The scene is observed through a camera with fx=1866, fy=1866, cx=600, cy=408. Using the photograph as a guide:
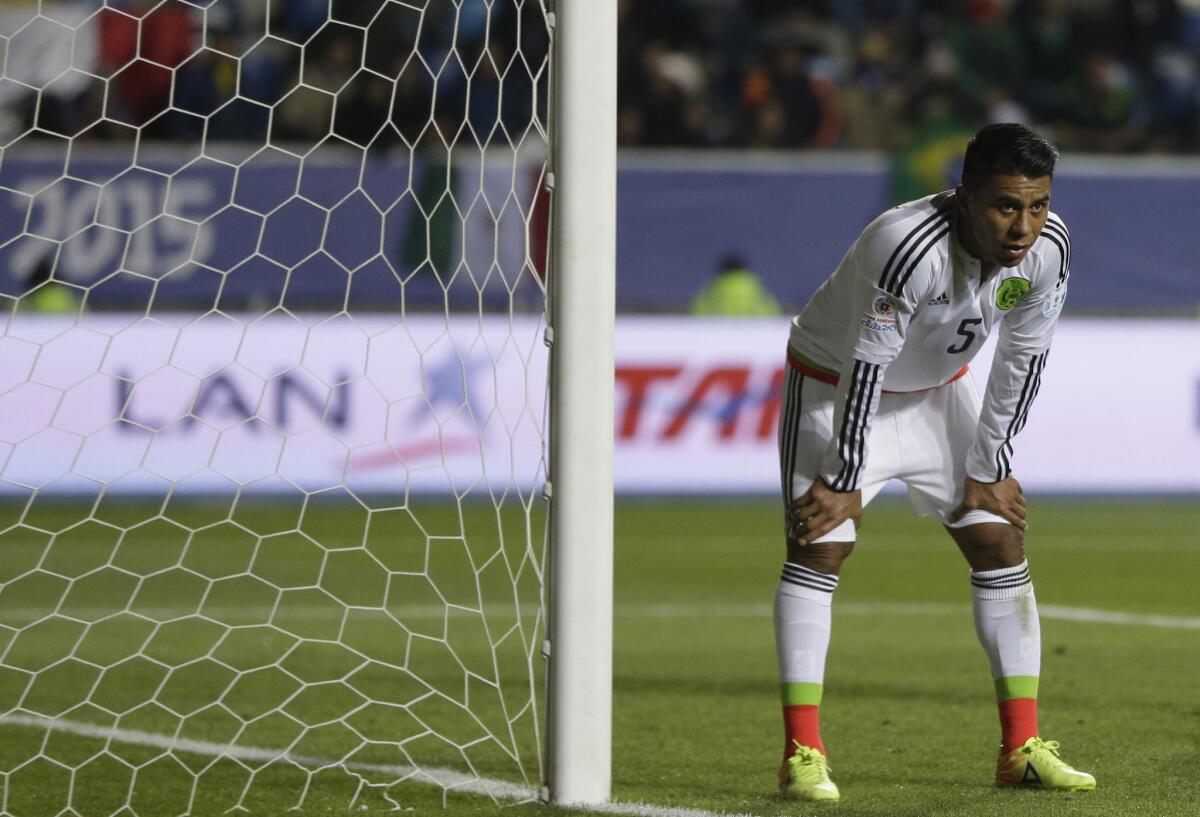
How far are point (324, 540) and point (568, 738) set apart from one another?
6260mm

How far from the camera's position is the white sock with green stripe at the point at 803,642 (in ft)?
13.5

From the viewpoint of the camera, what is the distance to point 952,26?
16.4 meters

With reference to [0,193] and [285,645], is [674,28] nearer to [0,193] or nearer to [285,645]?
[0,193]

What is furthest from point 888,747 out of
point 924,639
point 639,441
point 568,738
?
point 639,441

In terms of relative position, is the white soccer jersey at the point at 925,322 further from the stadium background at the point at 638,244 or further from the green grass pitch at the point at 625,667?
the stadium background at the point at 638,244

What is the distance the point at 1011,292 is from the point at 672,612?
12.2ft

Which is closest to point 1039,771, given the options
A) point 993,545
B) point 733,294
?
point 993,545

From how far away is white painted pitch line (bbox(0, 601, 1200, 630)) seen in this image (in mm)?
7211

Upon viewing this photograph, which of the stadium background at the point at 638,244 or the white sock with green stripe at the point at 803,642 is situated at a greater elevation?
the white sock with green stripe at the point at 803,642

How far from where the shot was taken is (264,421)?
10.1m

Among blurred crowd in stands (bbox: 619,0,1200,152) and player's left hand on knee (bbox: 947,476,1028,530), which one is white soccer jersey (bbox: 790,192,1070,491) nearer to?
player's left hand on knee (bbox: 947,476,1028,530)

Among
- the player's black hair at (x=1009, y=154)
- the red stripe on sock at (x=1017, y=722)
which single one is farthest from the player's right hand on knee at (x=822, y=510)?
the player's black hair at (x=1009, y=154)

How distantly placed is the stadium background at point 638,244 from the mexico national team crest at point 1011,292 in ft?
12.7

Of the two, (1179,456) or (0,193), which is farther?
(1179,456)
